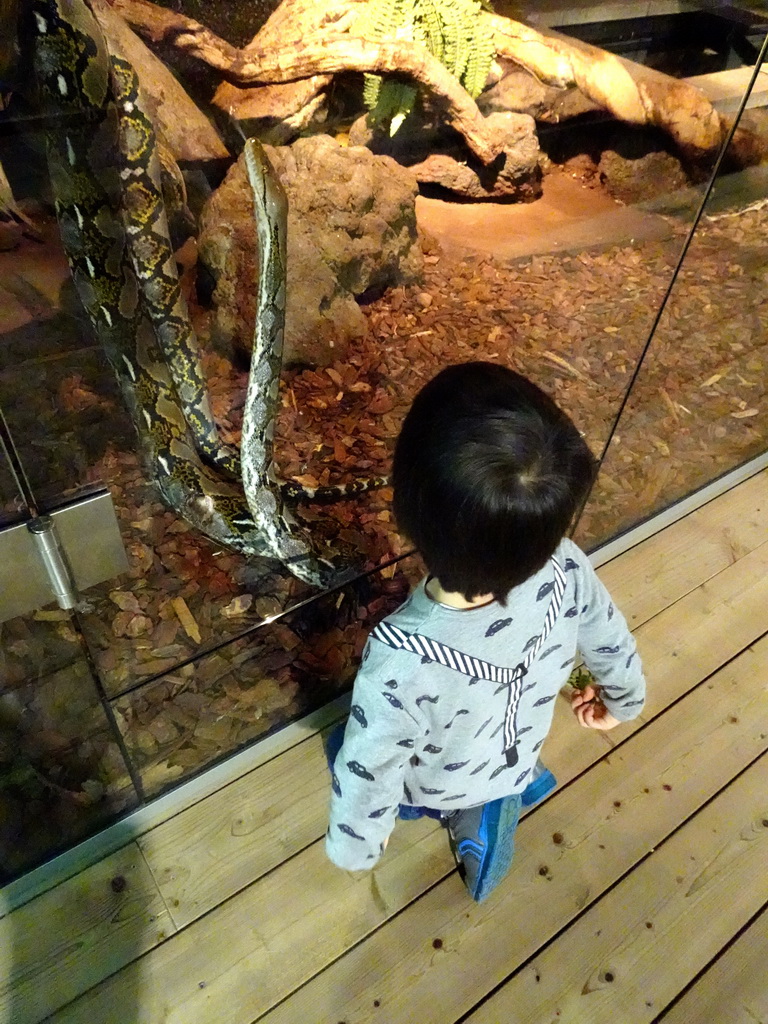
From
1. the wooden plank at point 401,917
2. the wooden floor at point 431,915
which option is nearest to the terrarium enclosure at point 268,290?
the wooden floor at point 431,915

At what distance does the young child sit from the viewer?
0.81 m

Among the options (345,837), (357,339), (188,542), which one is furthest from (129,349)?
(345,837)

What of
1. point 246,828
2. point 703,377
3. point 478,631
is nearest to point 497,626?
point 478,631

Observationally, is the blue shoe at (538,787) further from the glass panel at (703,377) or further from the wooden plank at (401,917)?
the glass panel at (703,377)

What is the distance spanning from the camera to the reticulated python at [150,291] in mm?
1019

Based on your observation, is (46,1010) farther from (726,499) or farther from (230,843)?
(726,499)

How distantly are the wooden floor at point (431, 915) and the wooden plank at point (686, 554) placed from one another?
1.45 feet

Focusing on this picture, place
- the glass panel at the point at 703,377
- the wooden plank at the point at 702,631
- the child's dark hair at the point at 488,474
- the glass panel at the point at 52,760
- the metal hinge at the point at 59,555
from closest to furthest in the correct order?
the child's dark hair at the point at 488,474
the metal hinge at the point at 59,555
the glass panel at the point at 52,760
the wooden plank at the point at 702,631
the glass panel at the point at 703,377

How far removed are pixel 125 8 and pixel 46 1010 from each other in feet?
5.49

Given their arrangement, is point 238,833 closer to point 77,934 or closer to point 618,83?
point 77,934

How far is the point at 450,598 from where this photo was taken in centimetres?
98

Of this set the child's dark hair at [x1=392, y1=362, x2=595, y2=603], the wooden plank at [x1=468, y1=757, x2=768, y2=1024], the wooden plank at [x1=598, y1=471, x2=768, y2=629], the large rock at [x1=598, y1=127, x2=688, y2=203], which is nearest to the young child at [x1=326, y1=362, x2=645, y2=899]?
the child's dark hair at [x1=392, y1=362, x2=595, y2=603]

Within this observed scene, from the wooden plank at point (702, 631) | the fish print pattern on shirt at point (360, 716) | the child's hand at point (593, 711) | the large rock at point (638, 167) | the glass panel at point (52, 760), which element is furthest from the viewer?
the wooden plank at point (702, 631)

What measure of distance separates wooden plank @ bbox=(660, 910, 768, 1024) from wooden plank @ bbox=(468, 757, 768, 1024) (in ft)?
0.05
